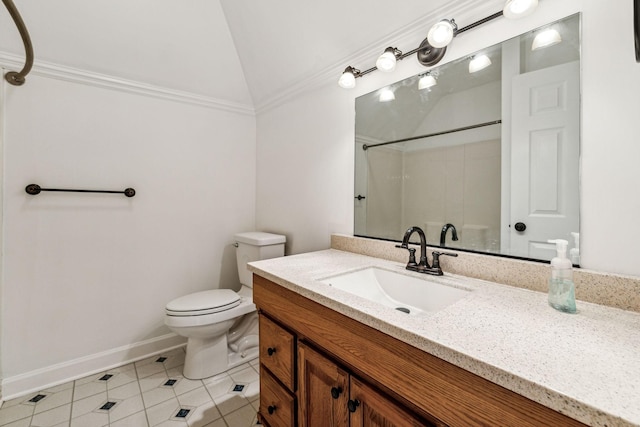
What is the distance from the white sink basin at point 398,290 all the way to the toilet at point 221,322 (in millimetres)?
949

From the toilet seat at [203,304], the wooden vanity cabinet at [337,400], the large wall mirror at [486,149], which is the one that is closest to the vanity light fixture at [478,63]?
the large wall mirror at [486,149]

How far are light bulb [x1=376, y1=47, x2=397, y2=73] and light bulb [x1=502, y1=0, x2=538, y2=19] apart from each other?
0.46 meters

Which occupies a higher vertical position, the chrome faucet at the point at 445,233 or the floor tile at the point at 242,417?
the chrome faucet at the point at 445,233

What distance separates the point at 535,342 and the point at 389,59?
124 cm

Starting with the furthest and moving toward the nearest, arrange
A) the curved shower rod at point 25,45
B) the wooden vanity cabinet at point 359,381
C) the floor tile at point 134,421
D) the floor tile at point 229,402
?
the floor tile at point 229,402 < the floor tile at point 134,421 < the curved shower rod at point 25,45 < the wooden vanity cabinet at point 359,381

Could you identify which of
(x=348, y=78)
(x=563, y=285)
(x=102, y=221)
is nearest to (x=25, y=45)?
(x=102, y=221)

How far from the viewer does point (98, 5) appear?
5.42ft

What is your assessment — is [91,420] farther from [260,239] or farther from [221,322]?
[260,239]

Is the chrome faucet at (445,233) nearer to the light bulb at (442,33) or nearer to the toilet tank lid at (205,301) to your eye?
the light bulb at (442,33)

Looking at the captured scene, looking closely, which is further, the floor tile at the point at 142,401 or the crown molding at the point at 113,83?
the crown molding at the point at 113,83

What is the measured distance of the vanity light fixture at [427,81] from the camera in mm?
1294

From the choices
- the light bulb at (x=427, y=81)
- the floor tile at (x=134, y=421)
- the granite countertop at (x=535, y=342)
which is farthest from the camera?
the floor tile at (x=134, y=421)

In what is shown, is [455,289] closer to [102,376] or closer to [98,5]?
[102,376]

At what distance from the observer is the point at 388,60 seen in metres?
1.33
